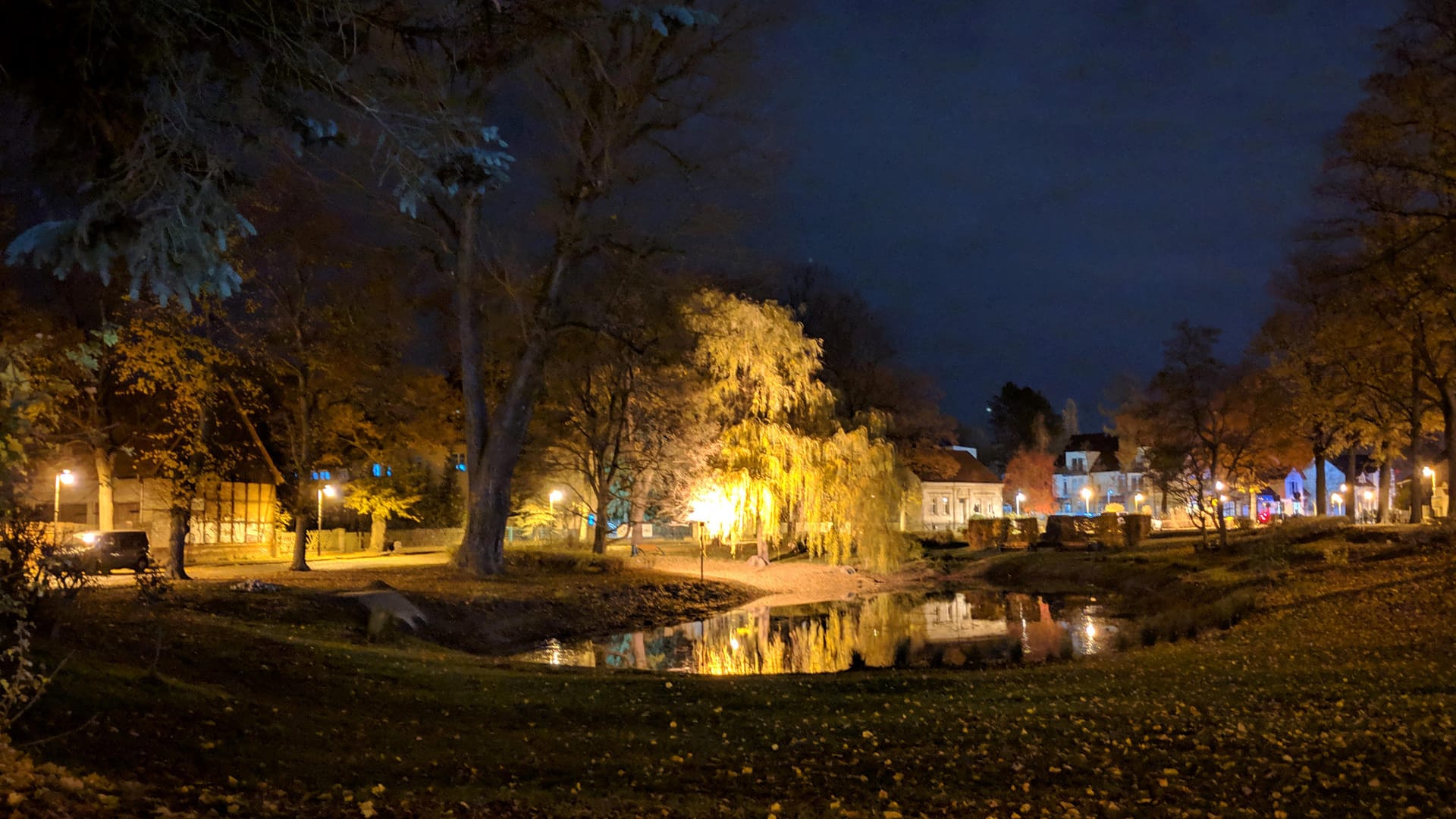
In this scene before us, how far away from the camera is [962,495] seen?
263ft

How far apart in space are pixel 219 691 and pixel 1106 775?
25.2 feet

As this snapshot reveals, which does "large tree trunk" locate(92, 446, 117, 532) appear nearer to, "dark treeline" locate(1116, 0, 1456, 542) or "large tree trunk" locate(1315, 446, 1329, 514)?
"dark treeline" locate(1116, 0, 1456, 542)

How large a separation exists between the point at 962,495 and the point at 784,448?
5090 centimetres

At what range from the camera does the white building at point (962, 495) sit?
77.4m

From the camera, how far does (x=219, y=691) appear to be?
358 inches

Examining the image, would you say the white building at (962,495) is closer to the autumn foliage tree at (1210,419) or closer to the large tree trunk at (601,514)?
the autumn foliage tree at (1210,419)

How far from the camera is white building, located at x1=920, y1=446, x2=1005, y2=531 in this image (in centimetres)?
7738

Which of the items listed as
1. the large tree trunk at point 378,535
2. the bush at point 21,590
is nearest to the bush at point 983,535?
the large tree trunk at point 378,535

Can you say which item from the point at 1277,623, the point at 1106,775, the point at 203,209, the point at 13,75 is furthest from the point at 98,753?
the point at 1277,623

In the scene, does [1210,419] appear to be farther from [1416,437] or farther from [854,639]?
[854,639]

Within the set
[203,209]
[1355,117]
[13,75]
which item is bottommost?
[203,209]

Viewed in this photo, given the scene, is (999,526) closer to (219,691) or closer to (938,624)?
(938,624)

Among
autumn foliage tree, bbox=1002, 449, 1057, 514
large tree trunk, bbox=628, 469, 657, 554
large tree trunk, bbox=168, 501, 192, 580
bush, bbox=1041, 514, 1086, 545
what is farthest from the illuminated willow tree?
autumn foliage tree, bbox=1002, 449, 1057, 514

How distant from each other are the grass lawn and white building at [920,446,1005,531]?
61.7 meters
